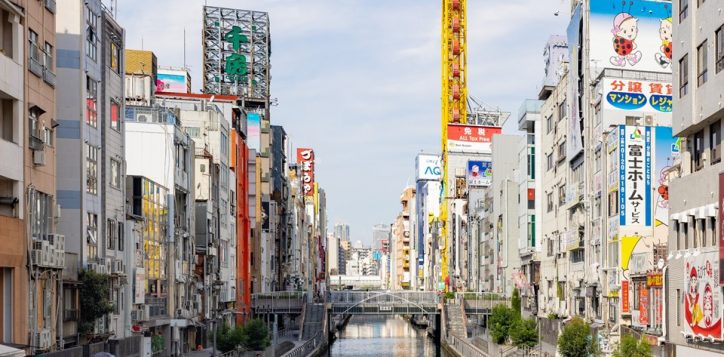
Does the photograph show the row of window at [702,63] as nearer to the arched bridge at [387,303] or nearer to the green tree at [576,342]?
the green tree at [576,342]

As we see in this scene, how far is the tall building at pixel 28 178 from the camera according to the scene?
108ft

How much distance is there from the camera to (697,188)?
1464 inches

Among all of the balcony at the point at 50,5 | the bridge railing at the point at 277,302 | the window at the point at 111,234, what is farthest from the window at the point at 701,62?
the bridge railing at the point at 277,302

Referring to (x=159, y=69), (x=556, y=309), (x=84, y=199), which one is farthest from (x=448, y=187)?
(x=84, y=199)

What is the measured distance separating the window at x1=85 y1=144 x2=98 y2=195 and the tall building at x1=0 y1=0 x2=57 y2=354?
821 centimetres

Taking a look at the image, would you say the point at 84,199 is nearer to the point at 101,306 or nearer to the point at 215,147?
the point at 101,306

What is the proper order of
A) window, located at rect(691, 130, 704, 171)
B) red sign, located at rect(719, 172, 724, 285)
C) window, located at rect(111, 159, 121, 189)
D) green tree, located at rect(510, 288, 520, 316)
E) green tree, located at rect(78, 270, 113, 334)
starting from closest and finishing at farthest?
red sign, located at rect(719, 172, 724, 285) → window, located at rect(691, 130, 704, 171) → green tree, located at rect(78, 270, 113, 334) → window, located at rect(111, 159, 121, 189) → green tree, located at rect(510, 288, 520, 316)

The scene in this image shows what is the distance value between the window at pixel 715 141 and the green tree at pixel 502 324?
136ft

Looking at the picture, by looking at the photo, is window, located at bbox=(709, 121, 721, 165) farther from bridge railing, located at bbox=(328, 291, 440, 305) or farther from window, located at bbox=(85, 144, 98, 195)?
bridge railing, located at bbox=(328, 291, 440, 305)

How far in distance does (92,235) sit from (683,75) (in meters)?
25.7

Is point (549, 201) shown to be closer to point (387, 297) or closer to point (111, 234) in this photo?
point (387, 297)

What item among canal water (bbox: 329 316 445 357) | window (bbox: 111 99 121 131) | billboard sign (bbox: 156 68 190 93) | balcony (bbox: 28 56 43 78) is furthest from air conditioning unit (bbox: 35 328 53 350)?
billboard sign (bbox: 156 68 190 93)

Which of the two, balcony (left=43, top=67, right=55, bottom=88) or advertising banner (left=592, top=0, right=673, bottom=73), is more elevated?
advertising banner (left=592, top=0, right=673, bottom=73)

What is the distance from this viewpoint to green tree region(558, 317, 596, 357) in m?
54.0
